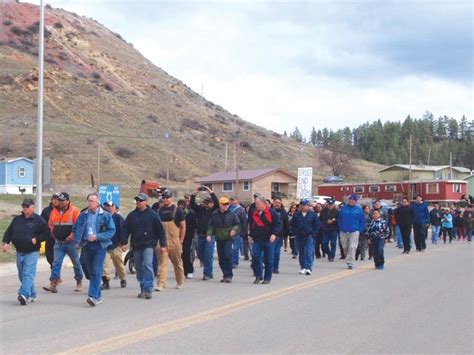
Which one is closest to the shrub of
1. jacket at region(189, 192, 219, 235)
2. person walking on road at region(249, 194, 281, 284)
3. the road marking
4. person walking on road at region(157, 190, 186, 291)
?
jacket at region(189, 192, 219, 235)

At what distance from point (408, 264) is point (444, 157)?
447ft

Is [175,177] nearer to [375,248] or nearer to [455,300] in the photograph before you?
[375,248]

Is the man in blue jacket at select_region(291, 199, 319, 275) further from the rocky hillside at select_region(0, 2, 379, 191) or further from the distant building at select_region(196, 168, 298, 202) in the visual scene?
the rocky hillside at select_region(0, 2, 379, 191)

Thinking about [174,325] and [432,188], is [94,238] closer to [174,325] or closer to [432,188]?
[174,325]

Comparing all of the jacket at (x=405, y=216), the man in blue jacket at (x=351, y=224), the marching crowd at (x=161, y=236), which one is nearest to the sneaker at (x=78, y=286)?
the marching crowd at (x=161, y=236)

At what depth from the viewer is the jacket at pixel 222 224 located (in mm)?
13906

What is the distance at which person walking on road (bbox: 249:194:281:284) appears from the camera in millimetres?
13703

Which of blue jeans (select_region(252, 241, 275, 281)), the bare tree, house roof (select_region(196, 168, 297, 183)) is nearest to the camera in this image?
blue jeans (select_region(252, 241, 275, 281))

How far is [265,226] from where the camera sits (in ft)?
45.1

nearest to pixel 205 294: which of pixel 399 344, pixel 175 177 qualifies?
pixel 399 344

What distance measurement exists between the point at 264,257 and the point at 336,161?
92.3m

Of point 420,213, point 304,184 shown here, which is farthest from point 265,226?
point 304,184

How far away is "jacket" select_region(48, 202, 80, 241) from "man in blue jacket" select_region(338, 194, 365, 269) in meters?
7.30

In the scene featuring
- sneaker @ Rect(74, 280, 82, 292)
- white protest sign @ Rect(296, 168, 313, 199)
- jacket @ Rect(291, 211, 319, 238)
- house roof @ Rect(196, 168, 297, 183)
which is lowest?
sneaker @ Rect(74, 280, 82, 292)
